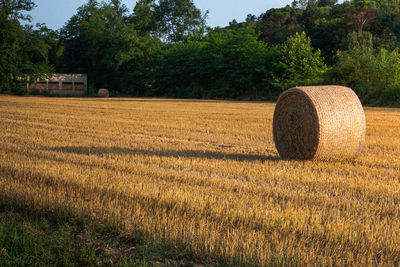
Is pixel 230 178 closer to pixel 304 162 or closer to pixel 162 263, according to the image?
pixel 304 162

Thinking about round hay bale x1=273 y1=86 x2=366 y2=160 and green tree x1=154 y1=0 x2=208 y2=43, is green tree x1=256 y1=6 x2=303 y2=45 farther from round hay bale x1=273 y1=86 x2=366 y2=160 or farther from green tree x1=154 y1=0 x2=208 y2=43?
round hay bale x1=273 y1=86 x2=366 y2=160

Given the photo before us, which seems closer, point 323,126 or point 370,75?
point 323,126

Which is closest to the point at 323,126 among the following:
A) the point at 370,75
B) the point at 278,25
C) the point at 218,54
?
the point at 370,75

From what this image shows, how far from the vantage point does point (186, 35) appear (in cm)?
6781

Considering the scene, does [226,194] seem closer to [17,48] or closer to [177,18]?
[17,48]

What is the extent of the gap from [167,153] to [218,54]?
38.9 m

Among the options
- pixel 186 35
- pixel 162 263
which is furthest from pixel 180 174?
pixel 186 35

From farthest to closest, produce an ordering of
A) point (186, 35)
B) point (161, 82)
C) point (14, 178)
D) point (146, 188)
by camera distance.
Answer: point (186, 35) < point (161, 82) < point (14, 178) < point (146, 188)

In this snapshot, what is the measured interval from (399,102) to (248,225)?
25.2 m

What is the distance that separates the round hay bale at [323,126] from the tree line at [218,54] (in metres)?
21.0

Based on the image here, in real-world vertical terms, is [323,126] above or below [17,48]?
below

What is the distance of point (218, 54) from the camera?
4603cm

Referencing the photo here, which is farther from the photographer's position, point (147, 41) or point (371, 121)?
point (147, 41)

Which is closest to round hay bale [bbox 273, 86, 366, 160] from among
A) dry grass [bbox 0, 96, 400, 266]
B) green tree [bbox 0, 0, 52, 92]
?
dry grass [bbox 0, 96, 400, 266]
